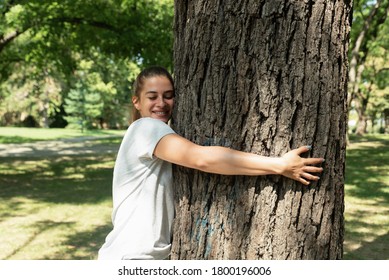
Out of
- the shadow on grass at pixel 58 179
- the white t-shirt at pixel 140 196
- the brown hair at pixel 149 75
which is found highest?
the brown hair at pixel 149 75

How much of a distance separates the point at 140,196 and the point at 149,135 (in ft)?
1.08

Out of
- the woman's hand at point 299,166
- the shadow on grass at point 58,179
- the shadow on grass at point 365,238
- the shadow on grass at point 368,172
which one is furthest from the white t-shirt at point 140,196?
the shadow on grass at point 368,172

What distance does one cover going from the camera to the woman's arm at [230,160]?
2.31m

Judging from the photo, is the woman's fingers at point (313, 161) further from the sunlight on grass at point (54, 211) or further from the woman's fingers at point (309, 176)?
the sunlight on grass at point (54, 211)

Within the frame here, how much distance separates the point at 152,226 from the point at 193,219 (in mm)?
223

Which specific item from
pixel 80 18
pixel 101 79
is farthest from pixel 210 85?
pixel 101 79

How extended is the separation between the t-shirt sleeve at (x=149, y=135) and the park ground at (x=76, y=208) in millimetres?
3451

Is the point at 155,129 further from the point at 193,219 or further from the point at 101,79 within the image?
the point at 101,79

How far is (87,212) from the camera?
26.8 feet

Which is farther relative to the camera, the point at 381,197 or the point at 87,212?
the point at 381,197

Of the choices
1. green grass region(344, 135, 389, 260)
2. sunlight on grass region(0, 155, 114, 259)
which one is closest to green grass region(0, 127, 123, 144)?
sunlight on grass region(0, 155, 114, 259)

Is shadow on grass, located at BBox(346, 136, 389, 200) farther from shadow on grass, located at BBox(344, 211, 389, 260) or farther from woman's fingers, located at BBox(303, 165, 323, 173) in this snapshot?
woman's fingers, located at BBox(303, 165, 323, 173)

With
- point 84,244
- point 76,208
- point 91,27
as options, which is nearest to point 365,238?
point 84,244

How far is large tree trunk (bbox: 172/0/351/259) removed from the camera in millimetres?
2316
